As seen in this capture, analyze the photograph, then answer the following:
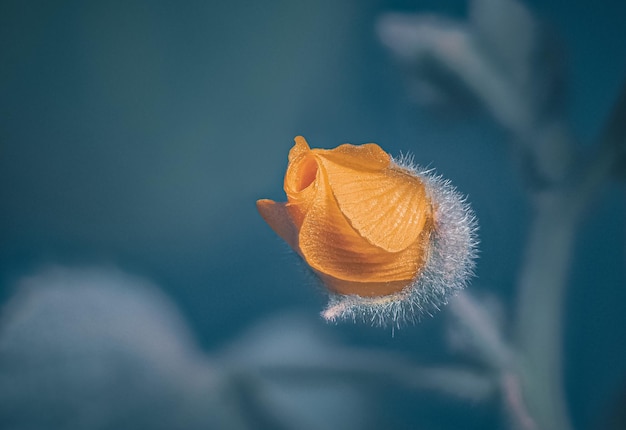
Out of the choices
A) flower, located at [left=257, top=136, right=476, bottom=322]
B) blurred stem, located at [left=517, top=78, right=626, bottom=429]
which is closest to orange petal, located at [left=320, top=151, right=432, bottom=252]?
flower, located at [left=257, top=136, right=476, bottom=322]

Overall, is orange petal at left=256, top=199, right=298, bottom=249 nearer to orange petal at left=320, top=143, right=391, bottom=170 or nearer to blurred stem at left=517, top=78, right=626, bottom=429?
orange petal at left=320, top=143, right=391, bottom=170

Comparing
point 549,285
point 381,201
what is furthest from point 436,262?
point 549,285

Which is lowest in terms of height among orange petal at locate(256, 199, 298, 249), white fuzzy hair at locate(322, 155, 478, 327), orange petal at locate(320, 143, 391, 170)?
white fuzzy hair at locate(322, 155, 478, 327)

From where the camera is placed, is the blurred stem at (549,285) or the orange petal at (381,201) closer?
the orange petal at (381,201)

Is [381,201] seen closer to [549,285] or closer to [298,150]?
[298,150]

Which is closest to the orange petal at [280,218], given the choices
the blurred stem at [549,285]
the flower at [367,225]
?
the flower at [367,225]

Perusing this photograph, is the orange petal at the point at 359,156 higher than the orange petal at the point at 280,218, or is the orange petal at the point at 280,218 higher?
the orange petal at the point at 359,156

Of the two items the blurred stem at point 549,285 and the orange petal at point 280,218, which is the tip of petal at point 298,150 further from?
the blurred stem at point 549,285
